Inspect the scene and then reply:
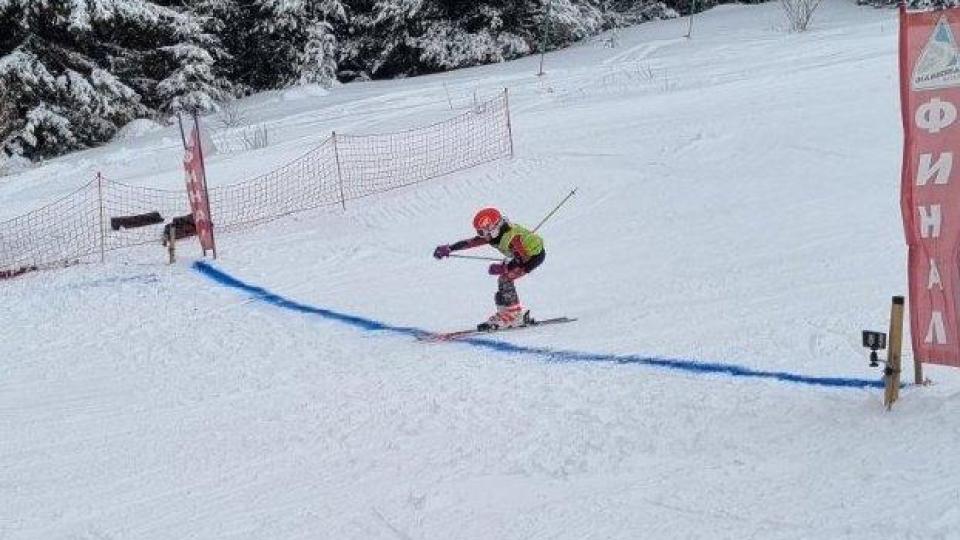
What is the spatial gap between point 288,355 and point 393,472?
357 centimetres

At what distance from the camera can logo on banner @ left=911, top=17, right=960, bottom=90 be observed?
5.12 m

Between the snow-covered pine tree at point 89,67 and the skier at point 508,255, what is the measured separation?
1430 centimetres

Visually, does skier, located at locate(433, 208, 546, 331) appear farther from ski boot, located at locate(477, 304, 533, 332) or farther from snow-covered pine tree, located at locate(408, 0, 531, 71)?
snow-covered pine tree, located at locate(408, 0, 531, 71)

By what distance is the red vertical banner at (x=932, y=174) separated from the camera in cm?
517

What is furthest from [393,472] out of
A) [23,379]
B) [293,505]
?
[23,379]

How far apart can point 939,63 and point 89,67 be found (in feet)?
68.0

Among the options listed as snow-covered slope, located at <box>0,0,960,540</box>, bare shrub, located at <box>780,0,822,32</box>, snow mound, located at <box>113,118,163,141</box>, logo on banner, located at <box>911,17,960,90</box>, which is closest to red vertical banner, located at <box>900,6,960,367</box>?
logo on banner, located at <box>911,17,960,90</box>

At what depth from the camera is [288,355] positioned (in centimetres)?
929

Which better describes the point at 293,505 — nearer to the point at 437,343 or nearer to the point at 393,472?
the point at 393,472

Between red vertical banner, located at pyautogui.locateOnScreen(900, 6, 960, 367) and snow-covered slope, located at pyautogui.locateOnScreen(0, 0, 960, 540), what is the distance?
497 mm

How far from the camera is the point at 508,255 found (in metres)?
9.26

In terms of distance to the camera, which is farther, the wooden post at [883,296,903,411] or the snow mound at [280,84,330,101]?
the snow mound at [280,84,330,101]

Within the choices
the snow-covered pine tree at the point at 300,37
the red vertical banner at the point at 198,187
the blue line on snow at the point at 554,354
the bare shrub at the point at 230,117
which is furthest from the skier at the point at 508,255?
the snow-covered pine tree at the point at 300,37

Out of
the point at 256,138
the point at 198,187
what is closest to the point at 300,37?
the point at 256,138
